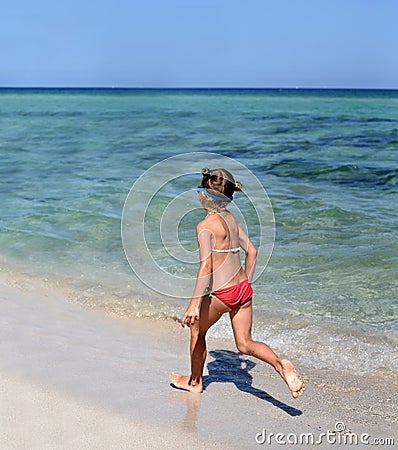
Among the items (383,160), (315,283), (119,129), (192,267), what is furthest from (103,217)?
(119,129)

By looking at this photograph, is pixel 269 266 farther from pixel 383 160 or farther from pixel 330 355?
pixel 383 160

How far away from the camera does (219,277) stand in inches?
140

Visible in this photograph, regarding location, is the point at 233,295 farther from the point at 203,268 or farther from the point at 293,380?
the point at 293,380

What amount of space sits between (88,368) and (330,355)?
170cm

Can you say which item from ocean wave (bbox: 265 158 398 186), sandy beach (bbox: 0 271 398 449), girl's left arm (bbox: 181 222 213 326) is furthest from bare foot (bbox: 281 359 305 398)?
ocean wave (bbox: 265 158 398 186)

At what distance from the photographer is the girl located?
136 inches

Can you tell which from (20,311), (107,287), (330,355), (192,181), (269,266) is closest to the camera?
(330,355)

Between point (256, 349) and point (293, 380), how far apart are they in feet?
1.04

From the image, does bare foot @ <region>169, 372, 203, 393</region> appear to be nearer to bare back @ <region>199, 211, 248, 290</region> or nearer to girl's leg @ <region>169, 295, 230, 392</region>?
girl's leg @ <region>169, 295, 230, 392</region>

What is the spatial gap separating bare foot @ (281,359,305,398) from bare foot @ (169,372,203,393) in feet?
1.85

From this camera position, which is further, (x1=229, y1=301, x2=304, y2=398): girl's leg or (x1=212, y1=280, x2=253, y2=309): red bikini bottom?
(x1=212, y1=280, x2=253, y2=309): red bikini bottom

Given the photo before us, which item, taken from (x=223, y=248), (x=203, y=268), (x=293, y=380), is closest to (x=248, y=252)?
(x=223, y=248)

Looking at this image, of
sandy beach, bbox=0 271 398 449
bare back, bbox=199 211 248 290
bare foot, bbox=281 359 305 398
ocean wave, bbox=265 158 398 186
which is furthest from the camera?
ocean wave, bbox=265 158 398 186

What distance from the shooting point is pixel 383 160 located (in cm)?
1381
